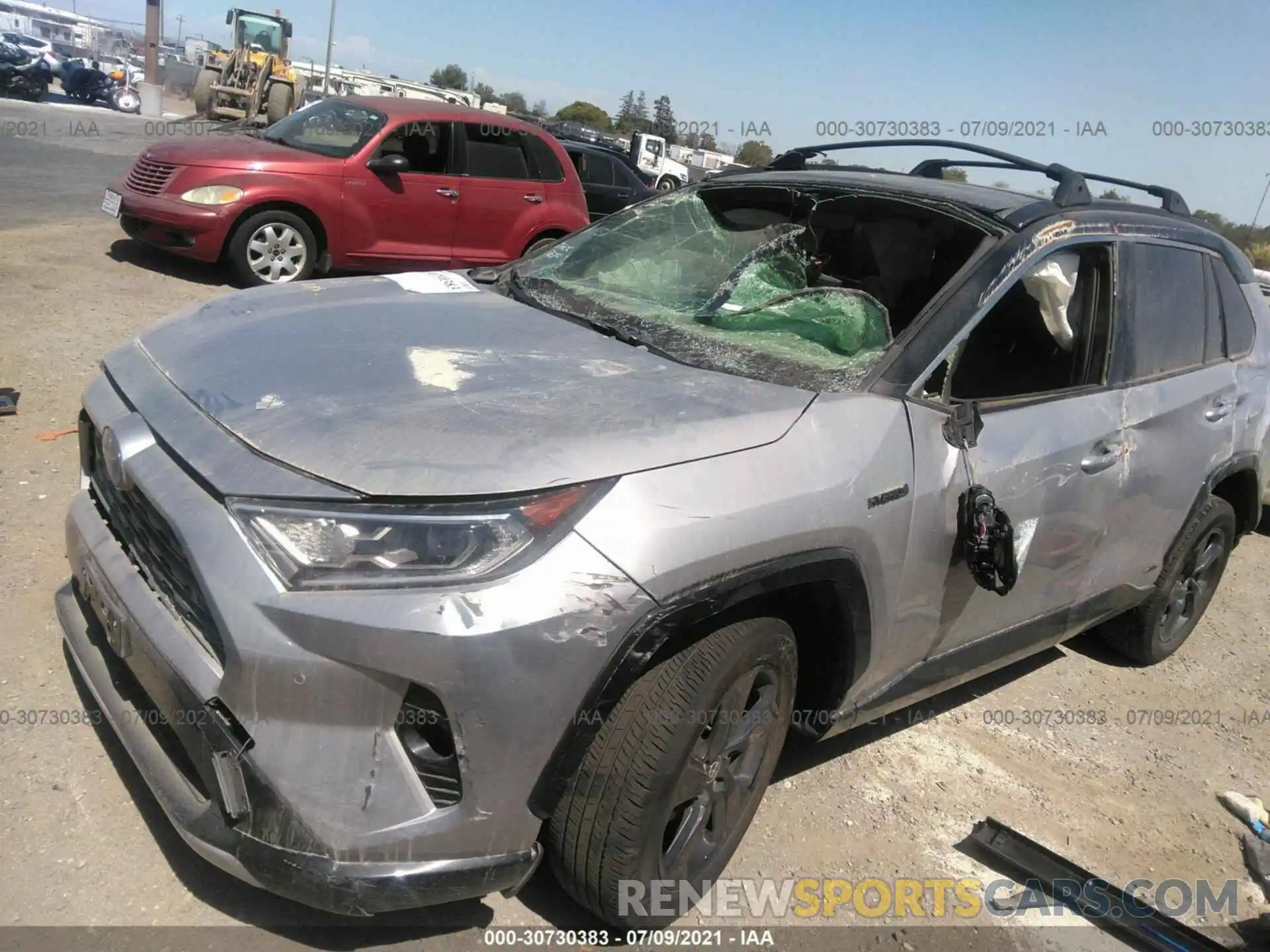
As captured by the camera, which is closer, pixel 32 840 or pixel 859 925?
pixel 32 840

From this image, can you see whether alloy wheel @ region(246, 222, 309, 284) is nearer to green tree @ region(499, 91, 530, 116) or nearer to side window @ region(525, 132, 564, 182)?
side window @ region(525, 132, 564, 182)

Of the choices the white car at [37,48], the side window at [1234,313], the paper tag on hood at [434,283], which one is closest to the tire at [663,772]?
the paper tag on hood at [434,283]

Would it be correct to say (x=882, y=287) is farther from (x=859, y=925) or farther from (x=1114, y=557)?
(x=859, y=925)

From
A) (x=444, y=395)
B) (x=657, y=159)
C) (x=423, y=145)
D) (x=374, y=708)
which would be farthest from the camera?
(x=657, y=159)

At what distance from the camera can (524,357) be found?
2711 millimetres

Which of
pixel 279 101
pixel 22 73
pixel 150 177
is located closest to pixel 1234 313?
pixel 150 177

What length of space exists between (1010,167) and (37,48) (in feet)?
120

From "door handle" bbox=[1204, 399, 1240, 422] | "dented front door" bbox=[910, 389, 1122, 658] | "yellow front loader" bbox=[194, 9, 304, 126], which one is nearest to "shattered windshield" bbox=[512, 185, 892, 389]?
"dented front door" bbox=[910, 389, 1122, 658]

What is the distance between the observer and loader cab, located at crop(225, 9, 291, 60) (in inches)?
1176

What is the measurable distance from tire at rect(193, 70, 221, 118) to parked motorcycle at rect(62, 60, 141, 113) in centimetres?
408

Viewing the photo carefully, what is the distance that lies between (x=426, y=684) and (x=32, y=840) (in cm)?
128

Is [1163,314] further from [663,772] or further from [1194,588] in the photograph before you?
[663,772]

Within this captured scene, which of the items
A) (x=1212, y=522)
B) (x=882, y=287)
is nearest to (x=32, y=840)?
(x=882, y=287)

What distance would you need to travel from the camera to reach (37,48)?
3172 centimetres
